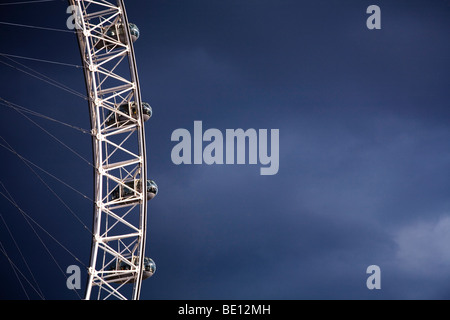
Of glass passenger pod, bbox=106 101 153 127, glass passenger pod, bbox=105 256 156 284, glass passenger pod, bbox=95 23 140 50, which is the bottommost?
glass passenger pod, bbox=105 256 156 284

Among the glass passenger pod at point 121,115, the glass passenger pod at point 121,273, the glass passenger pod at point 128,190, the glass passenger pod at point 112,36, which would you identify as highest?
the glass passenger pod at point 112,36

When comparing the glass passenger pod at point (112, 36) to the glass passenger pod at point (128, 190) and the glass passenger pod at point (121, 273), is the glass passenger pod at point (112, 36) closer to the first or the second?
the glass passenger pod at point (128, 190)

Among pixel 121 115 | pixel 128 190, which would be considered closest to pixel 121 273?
pixel 128 190

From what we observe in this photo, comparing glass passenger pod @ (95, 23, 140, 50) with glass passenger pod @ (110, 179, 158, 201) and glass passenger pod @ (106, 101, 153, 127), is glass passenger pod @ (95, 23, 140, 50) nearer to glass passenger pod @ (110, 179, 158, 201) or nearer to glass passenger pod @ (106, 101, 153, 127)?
glass passenger pod @ (106, 101, 153, 127)

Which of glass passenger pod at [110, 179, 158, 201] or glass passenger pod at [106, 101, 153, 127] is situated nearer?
glass passenger pod at [110, 179, 158, 201]

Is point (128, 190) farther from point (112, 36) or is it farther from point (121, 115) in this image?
point (112, 36)

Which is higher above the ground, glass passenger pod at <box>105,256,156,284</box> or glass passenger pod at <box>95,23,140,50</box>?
glass passenger pod at <box>95,23,140,50</box>

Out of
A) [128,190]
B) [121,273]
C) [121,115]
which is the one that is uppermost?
[121,115]

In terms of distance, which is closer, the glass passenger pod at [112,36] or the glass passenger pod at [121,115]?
the glass passenger pod at [121,115]

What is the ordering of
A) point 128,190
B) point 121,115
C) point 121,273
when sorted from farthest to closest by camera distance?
point 121,115 < point 128,190 < point 121,273

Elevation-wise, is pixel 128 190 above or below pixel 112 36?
below
